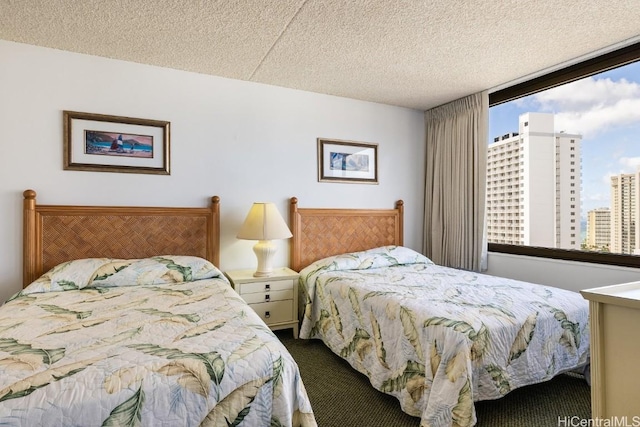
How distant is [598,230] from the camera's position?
8.61ft

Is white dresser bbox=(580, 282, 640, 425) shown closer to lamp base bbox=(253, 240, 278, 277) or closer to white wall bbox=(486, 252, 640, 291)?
white wall bbox=(486, 252, 640, 291)

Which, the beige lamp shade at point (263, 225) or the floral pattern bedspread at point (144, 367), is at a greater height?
the beige lamp shade at point (263, 225)

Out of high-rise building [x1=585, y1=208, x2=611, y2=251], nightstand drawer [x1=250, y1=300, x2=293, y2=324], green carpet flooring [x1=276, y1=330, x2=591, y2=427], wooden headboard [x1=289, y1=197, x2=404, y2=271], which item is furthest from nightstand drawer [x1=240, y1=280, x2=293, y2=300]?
high-rise building [x1=585, y1=208, x2=611, y2=251]

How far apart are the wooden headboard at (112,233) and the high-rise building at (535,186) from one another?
2.68m

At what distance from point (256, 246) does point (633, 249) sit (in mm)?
2775

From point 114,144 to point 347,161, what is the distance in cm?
206

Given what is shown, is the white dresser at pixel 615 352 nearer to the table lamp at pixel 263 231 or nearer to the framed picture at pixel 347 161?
the table lamp at pixel 263 231

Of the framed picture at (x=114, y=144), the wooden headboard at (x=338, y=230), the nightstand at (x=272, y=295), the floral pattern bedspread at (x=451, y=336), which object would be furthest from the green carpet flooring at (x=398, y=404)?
the framed picture at (x=114, y=144)

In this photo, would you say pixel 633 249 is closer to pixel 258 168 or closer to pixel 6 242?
pixel 258 168

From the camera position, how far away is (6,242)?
2.35 metres

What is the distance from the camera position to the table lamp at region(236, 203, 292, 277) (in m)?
2.71

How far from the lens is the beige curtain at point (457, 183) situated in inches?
129

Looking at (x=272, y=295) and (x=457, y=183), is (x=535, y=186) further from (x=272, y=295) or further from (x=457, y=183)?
(x=272, y=295)

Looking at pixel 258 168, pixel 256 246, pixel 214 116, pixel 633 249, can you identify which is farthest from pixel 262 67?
pixel 633 249
